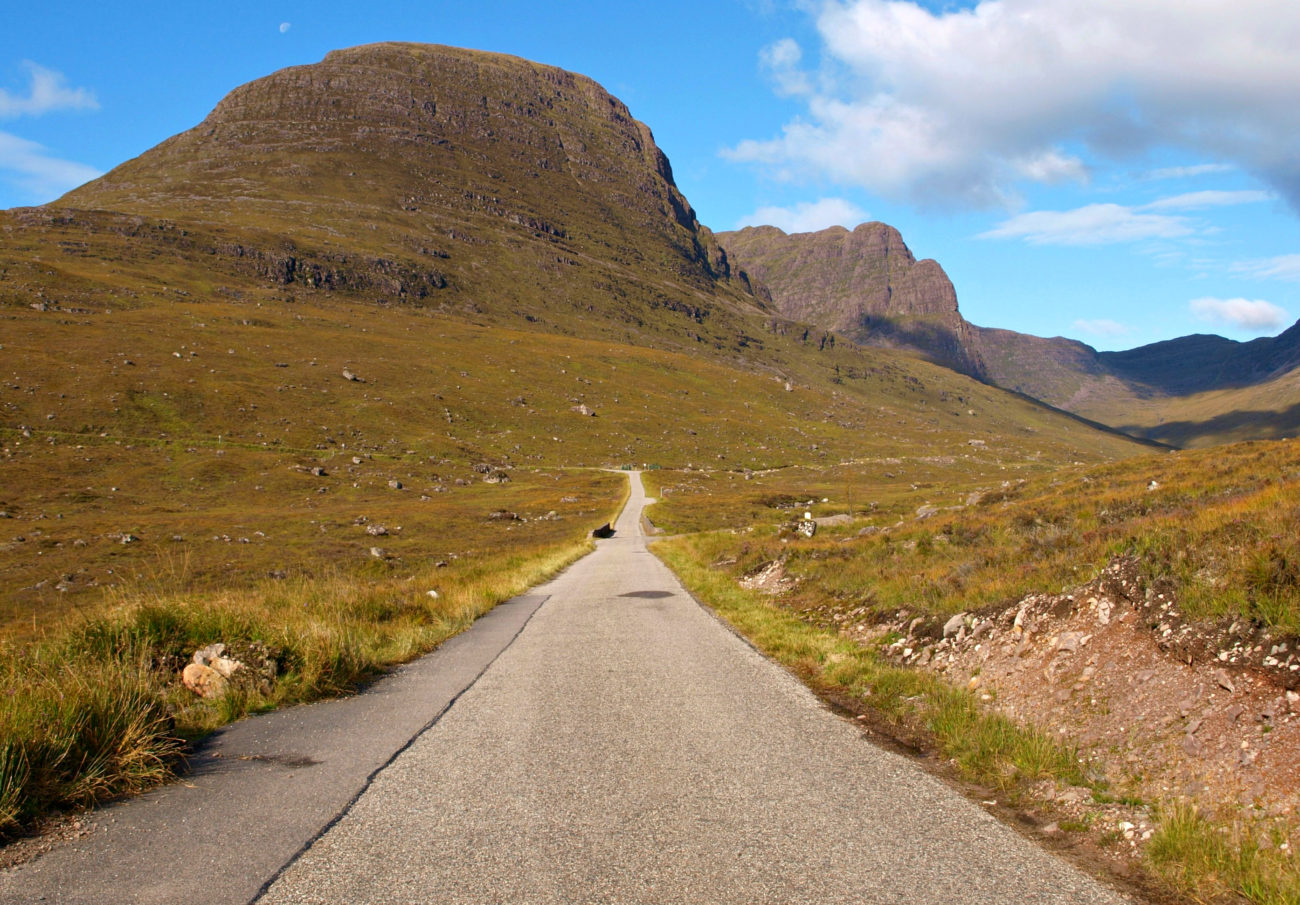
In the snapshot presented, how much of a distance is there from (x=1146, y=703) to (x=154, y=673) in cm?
1133

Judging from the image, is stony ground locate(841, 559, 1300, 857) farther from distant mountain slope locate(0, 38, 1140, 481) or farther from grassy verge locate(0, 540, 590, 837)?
distant mountain slope locate(0, 38, 1140, 481)

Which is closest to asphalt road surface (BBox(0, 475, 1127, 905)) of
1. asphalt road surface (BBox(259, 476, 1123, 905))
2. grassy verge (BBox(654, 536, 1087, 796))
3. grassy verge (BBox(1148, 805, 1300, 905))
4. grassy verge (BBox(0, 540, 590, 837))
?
asphalt road surface (BBox(259, 476, 1123, 905))

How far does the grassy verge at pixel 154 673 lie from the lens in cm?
554

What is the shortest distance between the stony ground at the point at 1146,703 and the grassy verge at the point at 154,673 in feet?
26.2

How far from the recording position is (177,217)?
179 meters

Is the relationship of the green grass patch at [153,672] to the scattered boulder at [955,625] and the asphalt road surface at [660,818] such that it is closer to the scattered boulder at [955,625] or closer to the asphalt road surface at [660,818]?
the asphalt road surface at [660,818]

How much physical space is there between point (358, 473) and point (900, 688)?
76.1m

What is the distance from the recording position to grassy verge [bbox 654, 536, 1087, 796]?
6.39m

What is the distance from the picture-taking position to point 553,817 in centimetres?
538

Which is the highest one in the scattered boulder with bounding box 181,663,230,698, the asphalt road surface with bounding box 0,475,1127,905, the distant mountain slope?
the distant mountain slope

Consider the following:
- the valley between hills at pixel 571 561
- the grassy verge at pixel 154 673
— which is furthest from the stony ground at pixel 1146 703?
A: the grassy verge at pixel 154 673

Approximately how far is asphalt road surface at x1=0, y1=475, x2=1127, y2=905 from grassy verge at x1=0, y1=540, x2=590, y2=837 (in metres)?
0.47

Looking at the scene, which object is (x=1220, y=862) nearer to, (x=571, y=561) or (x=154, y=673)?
(x=154, y=673)

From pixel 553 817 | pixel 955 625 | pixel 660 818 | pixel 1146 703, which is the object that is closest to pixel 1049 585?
pixel 955 625
